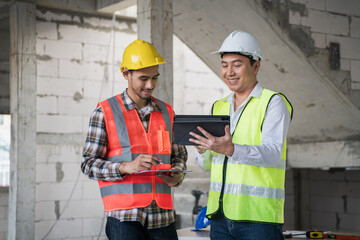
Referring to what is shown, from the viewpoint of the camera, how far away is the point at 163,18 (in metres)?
4.99

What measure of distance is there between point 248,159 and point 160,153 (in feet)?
1.87

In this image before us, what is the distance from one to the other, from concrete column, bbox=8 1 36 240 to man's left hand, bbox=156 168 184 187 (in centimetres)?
498

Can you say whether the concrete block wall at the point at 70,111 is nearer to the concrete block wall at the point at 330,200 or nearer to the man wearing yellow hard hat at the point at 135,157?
the concrete block wall at the point at 330,200

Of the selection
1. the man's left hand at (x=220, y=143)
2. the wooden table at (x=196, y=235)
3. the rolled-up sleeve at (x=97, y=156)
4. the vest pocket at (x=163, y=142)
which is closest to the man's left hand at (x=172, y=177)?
the vest pocket at (x=163, y=142)

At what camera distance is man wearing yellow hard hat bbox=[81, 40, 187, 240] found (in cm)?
247

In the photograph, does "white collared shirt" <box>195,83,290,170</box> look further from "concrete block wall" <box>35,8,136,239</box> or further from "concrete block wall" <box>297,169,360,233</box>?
"concrete block wall" <box>35,8,136,239</box>

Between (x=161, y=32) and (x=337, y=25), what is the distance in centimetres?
197

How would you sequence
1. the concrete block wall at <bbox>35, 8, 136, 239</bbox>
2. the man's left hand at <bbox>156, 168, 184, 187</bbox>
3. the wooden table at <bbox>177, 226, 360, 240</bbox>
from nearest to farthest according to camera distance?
the man's left hand at <bbox>156, 168, 184, 187</bbox> → the wooden table at <bbox>177, 226, 360, 240</bbox> → the concrete block wall at <bbox>35, 8, 136, 239</bbox>

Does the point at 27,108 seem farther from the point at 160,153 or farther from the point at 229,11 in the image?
the point at 160,153

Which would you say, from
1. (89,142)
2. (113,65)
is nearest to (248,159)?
(89,142)


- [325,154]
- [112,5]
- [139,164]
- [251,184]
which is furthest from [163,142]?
[112,5]

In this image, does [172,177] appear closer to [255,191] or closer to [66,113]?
[255,191]

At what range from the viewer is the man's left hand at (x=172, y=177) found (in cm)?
259

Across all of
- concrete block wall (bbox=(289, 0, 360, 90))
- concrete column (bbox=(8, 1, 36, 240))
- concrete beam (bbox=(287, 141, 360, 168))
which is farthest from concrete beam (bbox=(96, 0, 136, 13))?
concrete beam (bbox=(287, 141, 360, 168))
